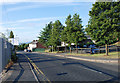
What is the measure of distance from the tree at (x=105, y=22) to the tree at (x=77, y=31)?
1104 centimetres

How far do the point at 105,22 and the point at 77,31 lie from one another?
41.9ft

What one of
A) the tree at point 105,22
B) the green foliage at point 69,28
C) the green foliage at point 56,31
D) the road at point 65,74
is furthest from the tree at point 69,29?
the road at point 65,74

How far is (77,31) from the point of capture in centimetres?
3425

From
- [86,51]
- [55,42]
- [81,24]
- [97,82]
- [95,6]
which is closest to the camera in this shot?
[97,82]

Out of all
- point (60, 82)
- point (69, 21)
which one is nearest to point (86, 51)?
point (69, 21)

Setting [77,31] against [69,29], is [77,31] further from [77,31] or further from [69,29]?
[69,29]

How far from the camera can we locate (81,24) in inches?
1377

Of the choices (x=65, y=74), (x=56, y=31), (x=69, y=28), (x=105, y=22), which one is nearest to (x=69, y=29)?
(x=69, y=28)

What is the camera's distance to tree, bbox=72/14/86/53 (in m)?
33.9

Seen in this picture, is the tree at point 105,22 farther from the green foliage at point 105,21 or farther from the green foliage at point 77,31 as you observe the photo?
the green foliage at point 77,31

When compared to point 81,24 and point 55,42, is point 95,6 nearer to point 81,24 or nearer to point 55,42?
point 81,24

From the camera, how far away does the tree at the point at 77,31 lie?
33906 millimetres

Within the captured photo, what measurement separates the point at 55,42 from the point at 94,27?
93.9 feet

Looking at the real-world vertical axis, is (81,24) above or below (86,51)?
above
